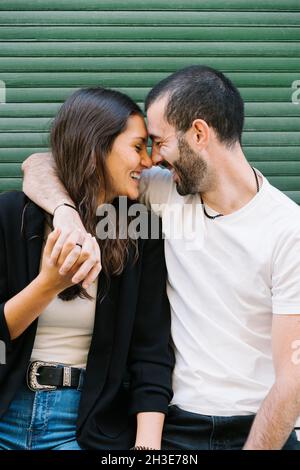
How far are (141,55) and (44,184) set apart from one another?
1.03 meters

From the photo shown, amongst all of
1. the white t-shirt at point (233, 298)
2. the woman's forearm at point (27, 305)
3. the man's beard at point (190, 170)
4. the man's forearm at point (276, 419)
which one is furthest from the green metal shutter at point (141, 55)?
the man's forearm at point (276, 419)

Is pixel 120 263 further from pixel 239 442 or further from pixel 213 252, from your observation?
pixel 239 442

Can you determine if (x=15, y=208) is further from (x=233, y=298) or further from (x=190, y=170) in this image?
(x=233, y=298)

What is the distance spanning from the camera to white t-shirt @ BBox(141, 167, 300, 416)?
8.47 ft

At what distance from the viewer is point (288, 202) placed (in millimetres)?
2695

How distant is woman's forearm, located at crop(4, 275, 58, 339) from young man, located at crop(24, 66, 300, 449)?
285 millimetres

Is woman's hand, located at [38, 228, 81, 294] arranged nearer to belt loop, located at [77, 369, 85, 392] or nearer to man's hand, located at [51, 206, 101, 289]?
man's hand, located at [51, 206, 101, 289]

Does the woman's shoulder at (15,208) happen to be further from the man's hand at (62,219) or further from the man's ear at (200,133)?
the man's ear at (200,133)

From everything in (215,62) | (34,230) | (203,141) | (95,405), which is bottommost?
(95,405)

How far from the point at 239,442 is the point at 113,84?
6.14 feet

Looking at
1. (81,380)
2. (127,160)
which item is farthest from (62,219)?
(81,380)

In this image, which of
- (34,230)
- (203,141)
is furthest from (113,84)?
(34,230)

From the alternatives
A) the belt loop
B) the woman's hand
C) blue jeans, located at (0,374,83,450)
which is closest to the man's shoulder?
the woman's hand

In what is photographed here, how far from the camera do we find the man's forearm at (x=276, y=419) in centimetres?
240
